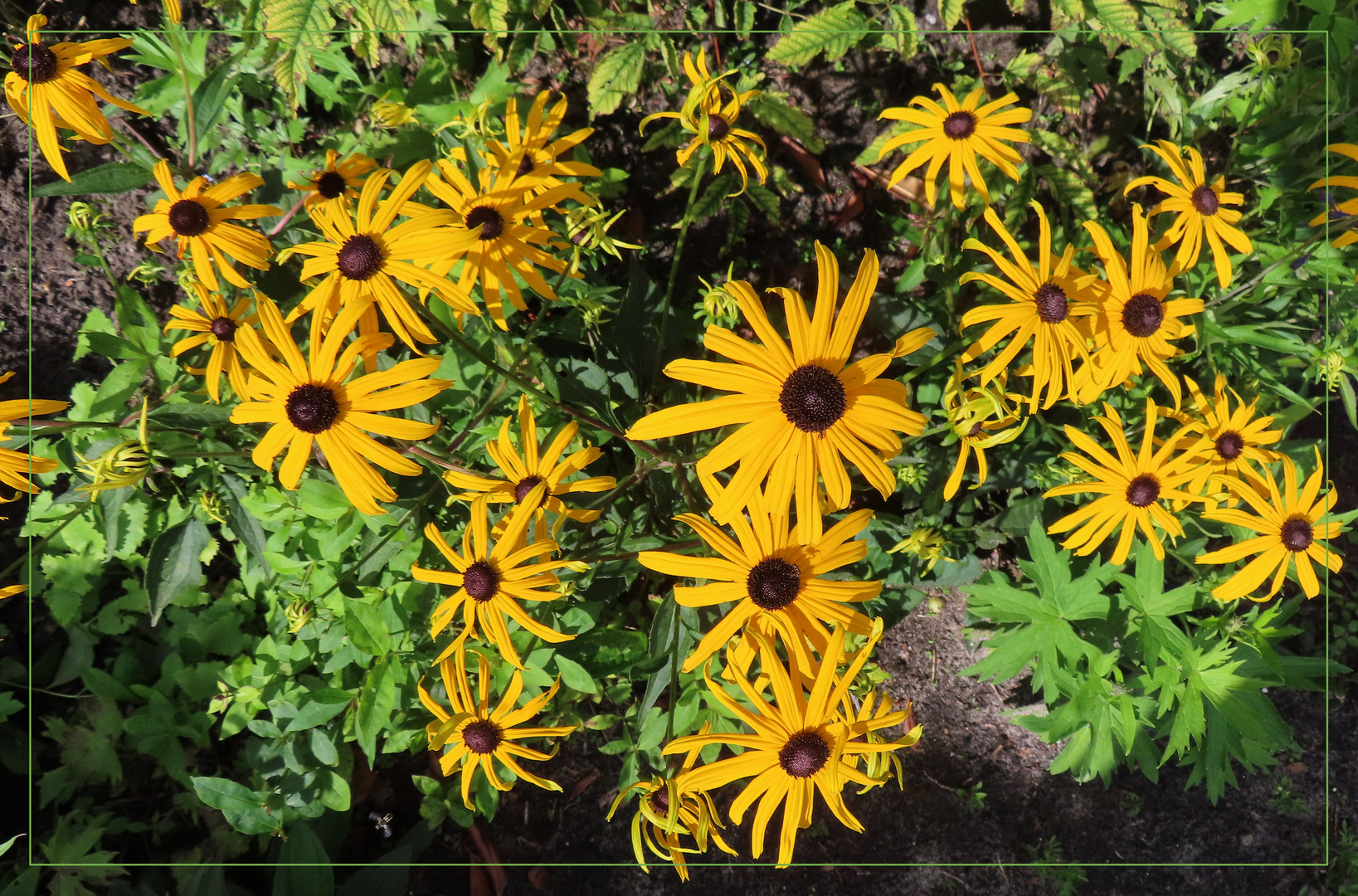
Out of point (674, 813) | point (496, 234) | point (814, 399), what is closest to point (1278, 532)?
point (814, 399)

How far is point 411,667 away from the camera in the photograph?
7.75ft

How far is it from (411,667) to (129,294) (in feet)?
4.53

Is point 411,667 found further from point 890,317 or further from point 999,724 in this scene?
point 999,724

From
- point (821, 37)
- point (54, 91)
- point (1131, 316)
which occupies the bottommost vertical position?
point (1131, 316)

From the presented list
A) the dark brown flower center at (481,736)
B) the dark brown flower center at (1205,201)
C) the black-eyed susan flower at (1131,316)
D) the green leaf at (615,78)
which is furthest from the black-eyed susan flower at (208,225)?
the dark brown flower center at (1205,201)

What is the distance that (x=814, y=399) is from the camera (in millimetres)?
1516

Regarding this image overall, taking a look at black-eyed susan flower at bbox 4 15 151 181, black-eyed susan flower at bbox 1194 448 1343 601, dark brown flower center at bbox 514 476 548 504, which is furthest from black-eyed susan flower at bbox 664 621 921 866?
black-eyed susan flower at bbox 4 15 151 181

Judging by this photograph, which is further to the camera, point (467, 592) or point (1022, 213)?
point (1022, 213)

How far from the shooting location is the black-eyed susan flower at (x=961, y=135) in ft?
7.05

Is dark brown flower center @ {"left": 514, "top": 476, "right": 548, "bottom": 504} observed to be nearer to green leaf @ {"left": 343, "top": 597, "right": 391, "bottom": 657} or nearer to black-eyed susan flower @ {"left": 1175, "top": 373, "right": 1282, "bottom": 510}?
green leaf @ {"left": 343, "top": 597, "right": 391, "bottom": 657}

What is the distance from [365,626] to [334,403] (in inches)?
31.1

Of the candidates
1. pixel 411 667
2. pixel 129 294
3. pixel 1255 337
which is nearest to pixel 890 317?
pixel 1255 337

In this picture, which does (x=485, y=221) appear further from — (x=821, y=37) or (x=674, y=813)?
(x=674, y=813)

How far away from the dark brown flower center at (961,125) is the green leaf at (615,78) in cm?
100
